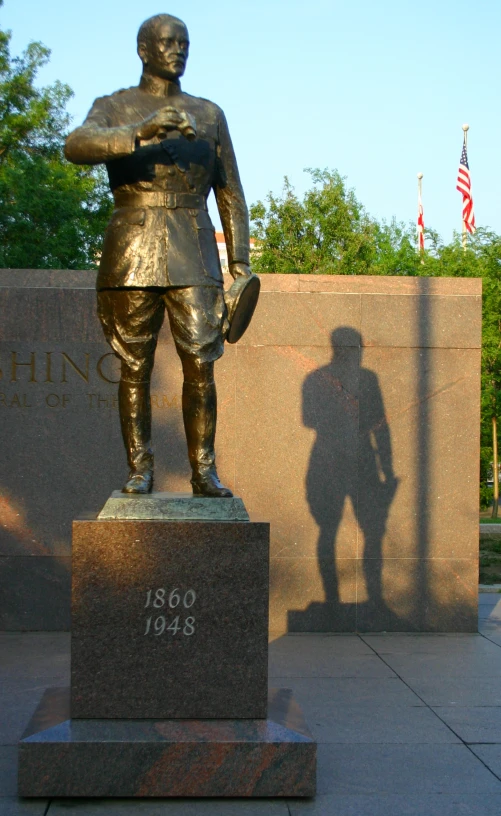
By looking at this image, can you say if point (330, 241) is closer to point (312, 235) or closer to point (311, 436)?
point (312, 235)

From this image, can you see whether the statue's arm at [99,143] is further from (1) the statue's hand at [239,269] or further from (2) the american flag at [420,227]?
(2) the american flag at [420,227]

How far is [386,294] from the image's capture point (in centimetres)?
906

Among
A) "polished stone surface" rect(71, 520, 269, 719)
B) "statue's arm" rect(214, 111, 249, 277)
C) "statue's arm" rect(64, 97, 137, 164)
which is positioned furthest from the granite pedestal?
"statue's arm" rect(64, 97, 137, 164)

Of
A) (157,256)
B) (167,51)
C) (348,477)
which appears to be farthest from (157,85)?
(348,477)

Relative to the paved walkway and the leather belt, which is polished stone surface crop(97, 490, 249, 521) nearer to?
the paved walkway

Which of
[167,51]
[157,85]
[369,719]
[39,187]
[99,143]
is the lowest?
[369,719]

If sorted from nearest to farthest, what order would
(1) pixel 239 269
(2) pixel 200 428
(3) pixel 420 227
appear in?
(2) pixel 200 428 → (1) pixel 239 269 → (3) pixel 420 227

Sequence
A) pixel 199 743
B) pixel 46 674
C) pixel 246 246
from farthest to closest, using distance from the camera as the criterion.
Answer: pixel 46 674 → pixel 246 246 → pixel 199 743

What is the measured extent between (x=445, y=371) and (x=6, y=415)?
375 cm

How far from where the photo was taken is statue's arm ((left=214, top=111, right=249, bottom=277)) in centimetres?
557

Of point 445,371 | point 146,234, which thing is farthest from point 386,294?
point 146,234

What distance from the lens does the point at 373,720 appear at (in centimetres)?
605

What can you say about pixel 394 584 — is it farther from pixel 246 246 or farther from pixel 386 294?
pixel 246 246

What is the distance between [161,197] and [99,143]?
52 centimetres
